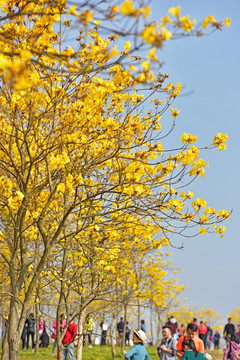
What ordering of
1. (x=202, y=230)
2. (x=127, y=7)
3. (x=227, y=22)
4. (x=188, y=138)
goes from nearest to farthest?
(x=127, y=7) → (x=227, y=22) → (x=188, y=138) → (x=202, y=230)

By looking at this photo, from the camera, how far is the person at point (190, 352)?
904cm

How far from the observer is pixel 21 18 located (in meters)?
7.32

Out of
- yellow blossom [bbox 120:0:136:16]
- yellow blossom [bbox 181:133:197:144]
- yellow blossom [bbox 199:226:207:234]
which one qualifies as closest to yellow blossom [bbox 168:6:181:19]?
yellow blossom [bbox 120:0:136:16]

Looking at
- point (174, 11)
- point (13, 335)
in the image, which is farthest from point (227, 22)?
point (13, 335)

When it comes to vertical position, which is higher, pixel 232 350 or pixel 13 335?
pixel 13 335

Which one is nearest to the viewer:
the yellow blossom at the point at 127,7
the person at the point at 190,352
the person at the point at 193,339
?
the yellow blossom at the point at 127,7

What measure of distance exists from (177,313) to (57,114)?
139 ft

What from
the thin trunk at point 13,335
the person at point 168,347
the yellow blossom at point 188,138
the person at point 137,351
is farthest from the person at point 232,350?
the yellow blossom at point 188,138

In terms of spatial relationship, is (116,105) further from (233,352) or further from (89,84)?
(233,352)

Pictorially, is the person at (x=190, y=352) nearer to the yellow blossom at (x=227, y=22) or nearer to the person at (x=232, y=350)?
the person at (x=232, y=350)

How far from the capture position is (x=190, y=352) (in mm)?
9078

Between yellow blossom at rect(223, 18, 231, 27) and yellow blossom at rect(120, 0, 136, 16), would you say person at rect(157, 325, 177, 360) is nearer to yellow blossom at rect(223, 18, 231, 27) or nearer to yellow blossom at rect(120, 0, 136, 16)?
yellow blossom at rect(223, 18, 231, 27)

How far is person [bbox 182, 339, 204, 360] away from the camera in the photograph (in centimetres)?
904

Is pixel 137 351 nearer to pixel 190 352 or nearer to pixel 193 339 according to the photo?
pixel 190 352
